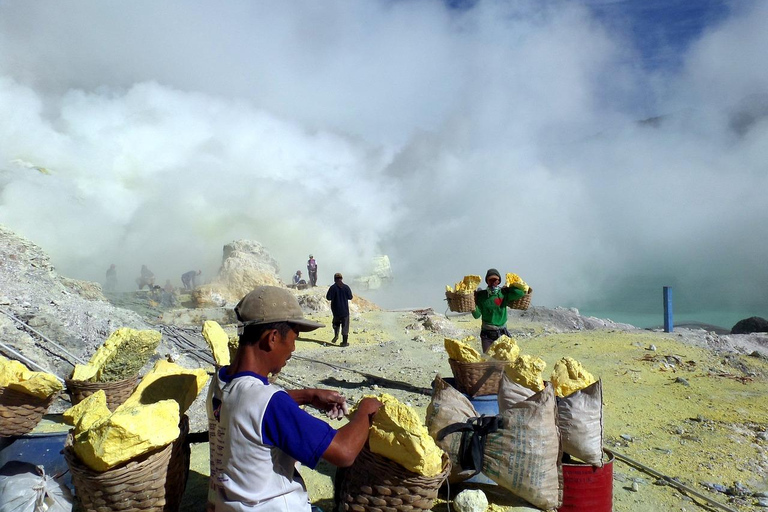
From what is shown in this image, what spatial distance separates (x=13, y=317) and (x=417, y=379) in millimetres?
4705

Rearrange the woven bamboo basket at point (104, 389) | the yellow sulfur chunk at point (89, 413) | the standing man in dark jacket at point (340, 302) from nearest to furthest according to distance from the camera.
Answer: the yellow sulfur chunk at point (89, 413)
the woven bamboo basket at point (104, 389)
the standing man in dark jacket at point (340, 302)

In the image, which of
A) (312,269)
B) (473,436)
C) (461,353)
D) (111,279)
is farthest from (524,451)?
(111,279)

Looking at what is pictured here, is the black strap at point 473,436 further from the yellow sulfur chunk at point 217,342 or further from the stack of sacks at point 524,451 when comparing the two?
the yellow sulfur chunk at point 217,342

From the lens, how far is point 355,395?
20.5ft

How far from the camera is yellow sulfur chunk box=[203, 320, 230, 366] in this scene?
3.26 metres

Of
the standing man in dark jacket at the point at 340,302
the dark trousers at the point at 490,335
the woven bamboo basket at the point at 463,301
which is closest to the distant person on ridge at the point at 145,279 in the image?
the standing man in dark jacket at the point at 340,302

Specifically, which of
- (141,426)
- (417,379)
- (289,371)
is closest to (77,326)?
(289,371)

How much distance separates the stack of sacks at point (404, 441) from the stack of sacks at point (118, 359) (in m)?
1.95

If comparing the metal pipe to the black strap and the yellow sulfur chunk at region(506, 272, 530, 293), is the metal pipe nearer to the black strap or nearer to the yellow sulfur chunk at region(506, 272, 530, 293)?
the black strap

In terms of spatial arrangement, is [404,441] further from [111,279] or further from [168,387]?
[111,279]

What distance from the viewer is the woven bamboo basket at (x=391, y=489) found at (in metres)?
2.27

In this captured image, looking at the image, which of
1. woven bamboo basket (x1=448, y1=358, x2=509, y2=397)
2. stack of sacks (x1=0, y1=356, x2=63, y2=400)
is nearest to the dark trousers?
woven bamboo basket (x1=448, y1=358, x2=509, y2=397)

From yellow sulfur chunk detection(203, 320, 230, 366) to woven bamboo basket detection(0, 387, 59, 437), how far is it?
946mm

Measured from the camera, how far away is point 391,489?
89.7 inches
